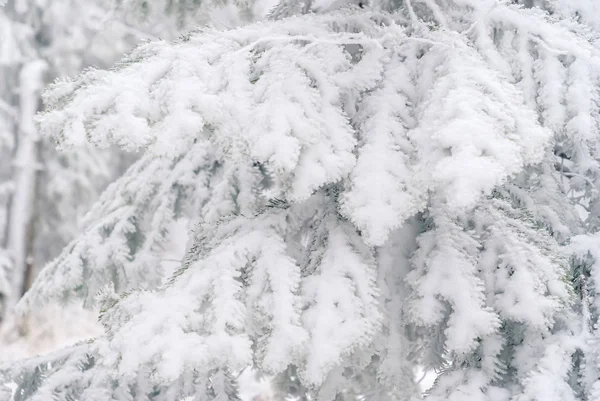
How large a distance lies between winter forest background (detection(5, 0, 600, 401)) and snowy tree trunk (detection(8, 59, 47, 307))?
28.5 feet

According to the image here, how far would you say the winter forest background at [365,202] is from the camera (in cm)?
162

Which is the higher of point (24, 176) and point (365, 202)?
point (365, 202)

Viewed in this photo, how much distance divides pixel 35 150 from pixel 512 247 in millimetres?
10583

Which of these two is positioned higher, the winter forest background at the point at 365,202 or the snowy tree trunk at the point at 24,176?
the winter forest background at the point at 365,202

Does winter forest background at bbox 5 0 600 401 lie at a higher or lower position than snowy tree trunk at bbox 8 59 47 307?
higher

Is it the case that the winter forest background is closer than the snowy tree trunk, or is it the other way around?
the winter forest background

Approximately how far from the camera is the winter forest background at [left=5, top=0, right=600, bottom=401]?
1616 millimetres

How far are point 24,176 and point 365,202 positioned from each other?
35.2ft

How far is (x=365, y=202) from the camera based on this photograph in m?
1.72

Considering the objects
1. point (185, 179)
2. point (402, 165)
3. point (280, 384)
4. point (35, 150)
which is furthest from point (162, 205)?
point (35, 150)

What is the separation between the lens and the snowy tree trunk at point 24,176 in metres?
10.5

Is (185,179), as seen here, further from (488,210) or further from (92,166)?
(92,166)

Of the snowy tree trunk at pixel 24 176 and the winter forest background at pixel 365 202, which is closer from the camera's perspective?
the winter forest background at pixel 365 202

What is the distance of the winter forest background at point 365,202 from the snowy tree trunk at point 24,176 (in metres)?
8.69
